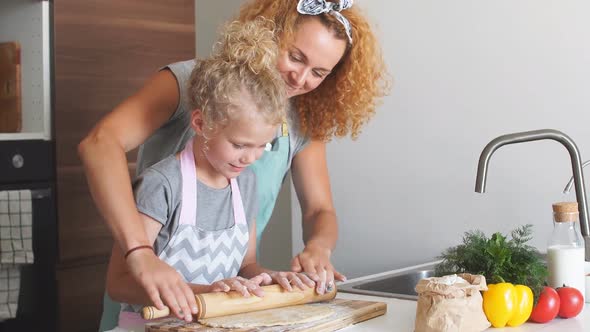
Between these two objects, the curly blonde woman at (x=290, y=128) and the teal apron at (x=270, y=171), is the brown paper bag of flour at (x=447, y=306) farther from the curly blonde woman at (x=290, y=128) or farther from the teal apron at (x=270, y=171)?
the teal apron at (x=270, y=171)

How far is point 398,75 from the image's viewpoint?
2408 mm

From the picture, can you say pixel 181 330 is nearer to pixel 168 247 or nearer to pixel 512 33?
pixel 168 247

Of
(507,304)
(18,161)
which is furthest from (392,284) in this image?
(18,161)

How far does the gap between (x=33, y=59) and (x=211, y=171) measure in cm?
114

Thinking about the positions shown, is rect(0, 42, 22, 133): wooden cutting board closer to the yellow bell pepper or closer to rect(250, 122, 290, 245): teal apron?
rect(250, 122, 290, 245): teal apron

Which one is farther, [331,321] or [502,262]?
[502,262]

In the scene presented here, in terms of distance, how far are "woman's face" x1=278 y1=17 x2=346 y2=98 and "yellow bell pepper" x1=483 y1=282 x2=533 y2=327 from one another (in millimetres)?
557

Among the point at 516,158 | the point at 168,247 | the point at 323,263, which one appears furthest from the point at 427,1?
the point at 168,247

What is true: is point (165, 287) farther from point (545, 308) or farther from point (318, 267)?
point (545, 308)

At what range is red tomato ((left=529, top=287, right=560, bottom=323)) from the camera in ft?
4.66

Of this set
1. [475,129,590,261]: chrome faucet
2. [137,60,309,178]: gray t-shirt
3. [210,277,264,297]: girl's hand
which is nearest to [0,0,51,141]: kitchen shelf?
[137,60,309,178]: gray t-shirt

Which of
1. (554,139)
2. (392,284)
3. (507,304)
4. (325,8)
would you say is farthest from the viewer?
(392,284)

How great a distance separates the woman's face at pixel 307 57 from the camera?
1.65 m

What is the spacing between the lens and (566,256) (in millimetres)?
1542
